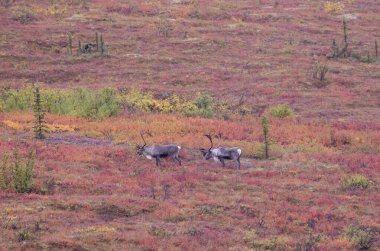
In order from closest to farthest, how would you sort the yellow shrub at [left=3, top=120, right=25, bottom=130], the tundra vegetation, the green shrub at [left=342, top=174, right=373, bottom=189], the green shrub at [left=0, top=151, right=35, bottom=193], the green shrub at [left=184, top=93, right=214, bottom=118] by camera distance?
1. the tundra vegetation
2. the green shrub at [left=0, top=151, right=35, bottom=193]
3. the green shrub at [left=342, top=174, right=373, bottom=189]
4. the yellow shrub at [left=3, top=120, right=25, bottom=130]
5. the green shrub at [left=184, top=93, right=214, bottom=118]

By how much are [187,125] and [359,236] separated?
18.4 meters

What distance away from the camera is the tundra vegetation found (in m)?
19.6

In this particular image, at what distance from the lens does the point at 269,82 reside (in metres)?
53.4

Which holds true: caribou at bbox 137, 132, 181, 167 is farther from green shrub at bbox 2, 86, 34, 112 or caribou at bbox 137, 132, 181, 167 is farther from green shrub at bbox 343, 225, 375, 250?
green shrub at bbox 2, 86, 34, 112

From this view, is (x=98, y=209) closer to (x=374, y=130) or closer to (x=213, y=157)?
(x=213, y=157)

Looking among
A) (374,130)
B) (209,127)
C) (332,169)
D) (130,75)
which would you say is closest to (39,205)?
(332,169)

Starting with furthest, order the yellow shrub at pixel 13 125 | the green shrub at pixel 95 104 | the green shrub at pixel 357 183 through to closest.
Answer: the green shrub at pixel 95 104, the yellow shrub at pixel 13 125, the green shrub at pixel 357 183

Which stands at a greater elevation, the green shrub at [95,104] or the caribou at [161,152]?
the caribou at [161,152]

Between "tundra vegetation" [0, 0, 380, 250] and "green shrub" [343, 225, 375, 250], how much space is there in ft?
0.18

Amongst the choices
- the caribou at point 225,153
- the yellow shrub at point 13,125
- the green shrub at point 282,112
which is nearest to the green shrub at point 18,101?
the yellow shrub at point 13,125

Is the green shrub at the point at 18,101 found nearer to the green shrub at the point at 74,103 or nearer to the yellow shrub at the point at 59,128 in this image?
the green shrub at the point at 74,103

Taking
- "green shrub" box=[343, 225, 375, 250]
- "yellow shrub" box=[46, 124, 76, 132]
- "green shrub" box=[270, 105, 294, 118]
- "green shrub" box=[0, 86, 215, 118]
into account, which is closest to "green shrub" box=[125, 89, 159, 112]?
"green shrub" box=[0, 86, 215, 118]

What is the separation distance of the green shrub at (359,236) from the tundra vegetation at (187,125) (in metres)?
0.06

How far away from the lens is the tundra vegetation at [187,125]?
1964 cm
